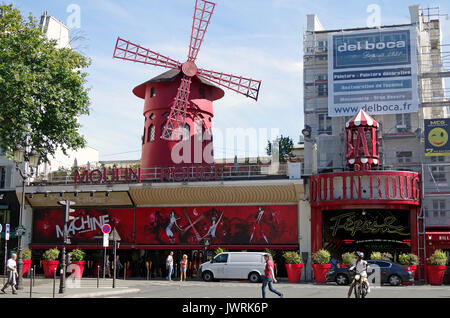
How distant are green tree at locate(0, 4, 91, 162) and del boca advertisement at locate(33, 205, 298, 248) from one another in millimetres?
6850

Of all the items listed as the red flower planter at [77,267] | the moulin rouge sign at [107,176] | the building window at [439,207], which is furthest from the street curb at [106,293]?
the building window at [439,207]

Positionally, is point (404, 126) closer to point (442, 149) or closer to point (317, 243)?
point (442, 149)

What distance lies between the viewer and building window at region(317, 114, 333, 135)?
39188 millimetres

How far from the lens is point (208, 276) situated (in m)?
28.7

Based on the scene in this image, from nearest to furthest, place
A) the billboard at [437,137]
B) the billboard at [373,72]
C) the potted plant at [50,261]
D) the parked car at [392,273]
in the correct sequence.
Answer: the parked car at [392,273]
the billboard at [437,137]
the potted plant at [50,261]
the billboard at [373,72]

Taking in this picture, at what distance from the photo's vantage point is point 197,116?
37.5m

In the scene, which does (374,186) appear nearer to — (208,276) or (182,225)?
(208,276)

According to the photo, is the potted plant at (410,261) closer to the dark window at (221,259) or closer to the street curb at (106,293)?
the dark window at (221,259)

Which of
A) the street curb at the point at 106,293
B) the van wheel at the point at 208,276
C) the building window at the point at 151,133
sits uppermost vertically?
the building window at the point at 151,133

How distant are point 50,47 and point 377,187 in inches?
691

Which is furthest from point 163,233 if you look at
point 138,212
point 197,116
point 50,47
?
point 50,47

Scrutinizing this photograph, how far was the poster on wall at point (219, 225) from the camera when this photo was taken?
3244 cm

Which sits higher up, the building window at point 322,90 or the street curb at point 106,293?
the building window at point 322,90

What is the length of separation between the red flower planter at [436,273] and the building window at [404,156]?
799cm
